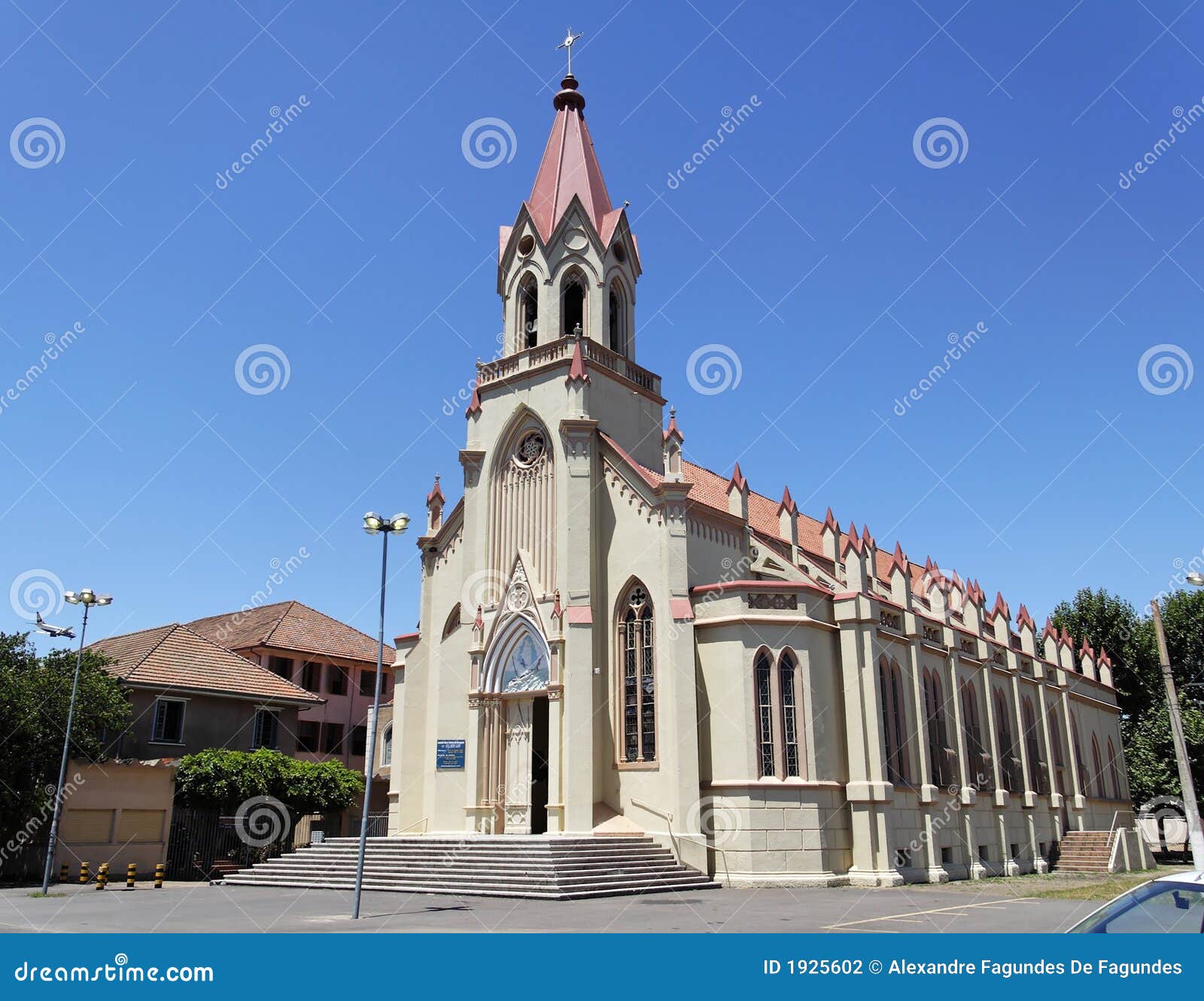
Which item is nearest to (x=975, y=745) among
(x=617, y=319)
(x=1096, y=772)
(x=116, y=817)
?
(x=1096, y=772)

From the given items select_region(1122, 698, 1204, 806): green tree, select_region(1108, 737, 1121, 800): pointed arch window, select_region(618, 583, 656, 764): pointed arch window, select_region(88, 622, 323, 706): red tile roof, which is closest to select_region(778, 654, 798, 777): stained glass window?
select_region(618, 583, 656, 764): pointed arch window

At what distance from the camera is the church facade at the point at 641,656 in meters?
26.6

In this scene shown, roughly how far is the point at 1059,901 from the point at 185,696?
29.4 m

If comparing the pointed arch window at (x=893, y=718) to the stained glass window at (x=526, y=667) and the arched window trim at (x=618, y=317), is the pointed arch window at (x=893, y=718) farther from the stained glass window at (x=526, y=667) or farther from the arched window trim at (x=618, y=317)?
the arched window trim at (x=618, y=317)

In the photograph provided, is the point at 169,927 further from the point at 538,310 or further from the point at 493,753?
the point at 538,310

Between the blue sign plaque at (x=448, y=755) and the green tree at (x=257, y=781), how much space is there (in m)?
7.19

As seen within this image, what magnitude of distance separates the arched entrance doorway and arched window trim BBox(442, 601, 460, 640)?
8.91 ft

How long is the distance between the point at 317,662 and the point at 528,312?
78.0 feet

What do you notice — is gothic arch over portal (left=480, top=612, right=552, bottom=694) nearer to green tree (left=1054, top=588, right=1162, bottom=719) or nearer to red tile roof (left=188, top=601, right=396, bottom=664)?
red tile roof (left=188, top=601, right=396, bottom=664)

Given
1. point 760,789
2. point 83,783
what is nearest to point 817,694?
point 760,789

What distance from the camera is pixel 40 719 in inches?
1119

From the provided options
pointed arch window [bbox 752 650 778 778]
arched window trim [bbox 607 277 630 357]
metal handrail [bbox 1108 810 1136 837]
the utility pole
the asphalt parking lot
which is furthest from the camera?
metal handrail [bbox 1108 810 1136 837]

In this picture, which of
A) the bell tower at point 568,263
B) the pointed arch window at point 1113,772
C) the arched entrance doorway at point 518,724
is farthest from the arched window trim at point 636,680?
the pointed arch window at point 1113,772

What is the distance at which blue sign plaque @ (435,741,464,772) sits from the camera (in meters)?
30.2
